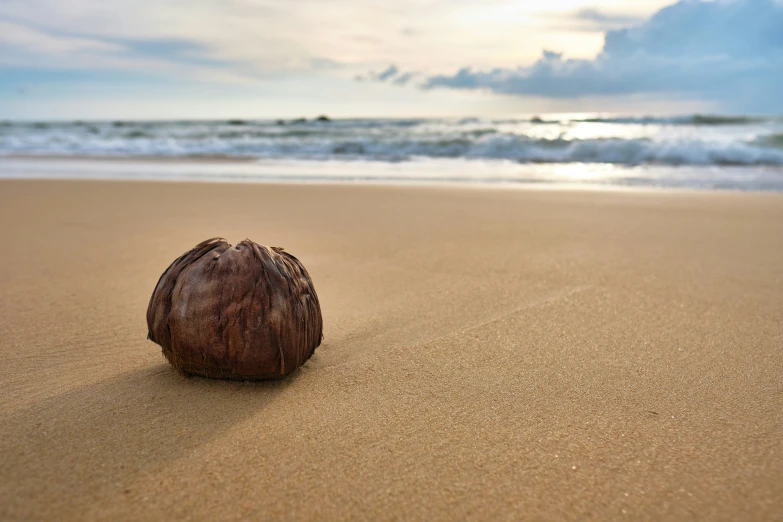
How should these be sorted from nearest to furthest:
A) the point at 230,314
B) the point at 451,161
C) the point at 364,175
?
1. the point at 230,314
2. the point at 364,175
3. the point at 451,161

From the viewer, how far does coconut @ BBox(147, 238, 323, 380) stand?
1675 millimetres

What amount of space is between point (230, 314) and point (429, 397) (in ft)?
1.95

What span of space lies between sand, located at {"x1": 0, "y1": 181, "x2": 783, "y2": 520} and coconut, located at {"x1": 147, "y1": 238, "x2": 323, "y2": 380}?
8cm

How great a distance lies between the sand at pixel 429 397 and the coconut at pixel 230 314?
8cm

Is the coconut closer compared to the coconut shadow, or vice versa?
the coconut shadow

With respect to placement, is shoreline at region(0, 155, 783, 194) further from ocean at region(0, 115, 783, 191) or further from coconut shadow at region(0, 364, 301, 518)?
coconut shadow at region(0, 364, 301, 518)

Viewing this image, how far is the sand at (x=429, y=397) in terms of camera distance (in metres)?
1.28

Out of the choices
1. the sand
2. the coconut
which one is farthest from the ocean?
the coconut

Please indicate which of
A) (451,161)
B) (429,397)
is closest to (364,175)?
(451,161)

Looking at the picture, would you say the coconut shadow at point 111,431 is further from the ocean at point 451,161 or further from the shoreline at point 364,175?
the ocean at point 451,161

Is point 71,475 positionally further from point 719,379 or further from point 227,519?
point 719,379

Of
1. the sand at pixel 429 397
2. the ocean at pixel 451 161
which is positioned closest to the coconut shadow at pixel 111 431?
the sand at pixel 429 397

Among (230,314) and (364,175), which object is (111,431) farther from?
(364,175)

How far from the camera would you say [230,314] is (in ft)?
5.48
